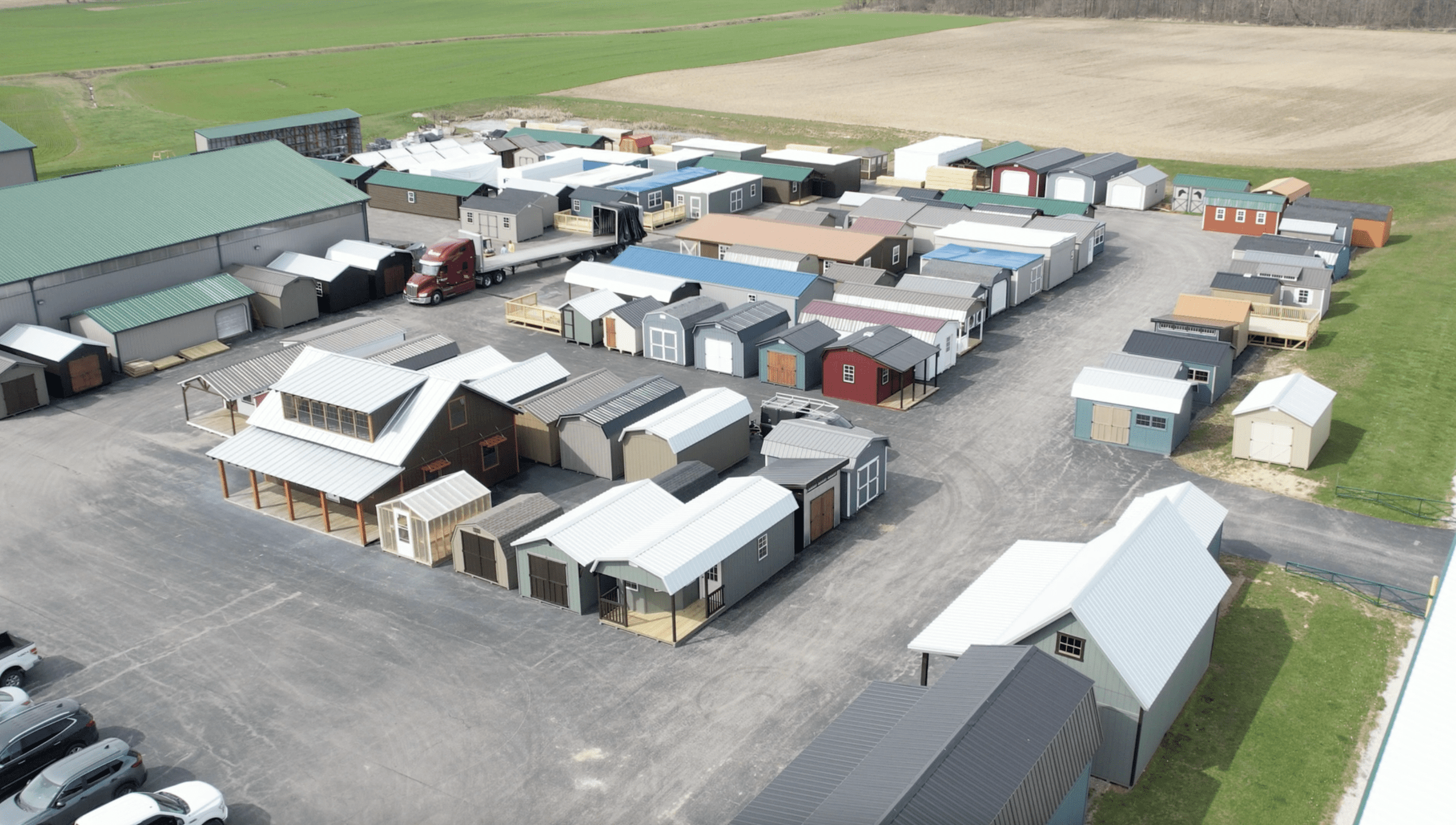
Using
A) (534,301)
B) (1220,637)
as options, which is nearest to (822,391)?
(534,301)

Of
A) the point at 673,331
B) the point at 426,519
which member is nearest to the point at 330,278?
the point at 673,331

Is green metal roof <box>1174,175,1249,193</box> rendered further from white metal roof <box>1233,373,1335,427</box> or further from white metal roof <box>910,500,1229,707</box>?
white metal roof <box>910,500,1229,707</box>

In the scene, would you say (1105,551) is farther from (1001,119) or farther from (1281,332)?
(1001,119)

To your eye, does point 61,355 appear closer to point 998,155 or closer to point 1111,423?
point 1111,423

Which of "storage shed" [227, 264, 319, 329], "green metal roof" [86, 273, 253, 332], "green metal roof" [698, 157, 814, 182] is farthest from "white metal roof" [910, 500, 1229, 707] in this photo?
"green metal roof" [698, 157, 814, 182]

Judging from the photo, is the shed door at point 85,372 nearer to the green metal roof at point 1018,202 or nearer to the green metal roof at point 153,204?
the green metal roof at point 153,204
